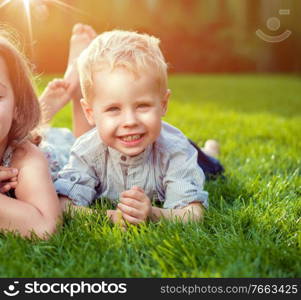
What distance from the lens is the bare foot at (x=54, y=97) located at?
2.48m

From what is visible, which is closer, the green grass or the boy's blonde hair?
the green grass

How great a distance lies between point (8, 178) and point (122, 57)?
0.52 meters

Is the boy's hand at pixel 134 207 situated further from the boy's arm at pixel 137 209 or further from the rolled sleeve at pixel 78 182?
the rolled sleeve at pixel 78 182

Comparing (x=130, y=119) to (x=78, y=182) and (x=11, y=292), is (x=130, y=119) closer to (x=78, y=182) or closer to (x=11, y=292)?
(x=78, y=182)

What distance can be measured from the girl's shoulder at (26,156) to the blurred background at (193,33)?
258 inches

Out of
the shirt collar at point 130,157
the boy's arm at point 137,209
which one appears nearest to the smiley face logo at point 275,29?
the shirt collar at point 130,157

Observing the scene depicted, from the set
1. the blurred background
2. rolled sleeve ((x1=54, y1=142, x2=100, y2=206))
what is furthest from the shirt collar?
the blurred background

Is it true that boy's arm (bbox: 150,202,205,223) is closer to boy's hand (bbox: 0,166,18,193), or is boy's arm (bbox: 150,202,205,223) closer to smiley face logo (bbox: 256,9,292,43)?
boy's hand (bbox: 0,166,18,193)

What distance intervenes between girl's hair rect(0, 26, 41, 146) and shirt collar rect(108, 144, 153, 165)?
29cm

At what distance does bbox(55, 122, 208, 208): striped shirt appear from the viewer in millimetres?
1802

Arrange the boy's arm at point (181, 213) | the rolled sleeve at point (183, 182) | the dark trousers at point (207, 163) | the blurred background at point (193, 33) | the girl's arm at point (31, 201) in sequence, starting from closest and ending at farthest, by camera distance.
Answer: the girl's arm at point (31, 201) < the boy's arm at point (181, 213) < the rolled sleeve at point (183, 182) < the dark trousers at point (207, 163) < the blurred background at point (193, 33)

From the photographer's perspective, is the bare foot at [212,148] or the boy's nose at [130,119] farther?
the bare foot at [212,148]

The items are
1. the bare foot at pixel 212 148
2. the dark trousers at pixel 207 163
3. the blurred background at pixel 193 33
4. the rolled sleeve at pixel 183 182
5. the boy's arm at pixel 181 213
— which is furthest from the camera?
the blurred background at pixel 193 33

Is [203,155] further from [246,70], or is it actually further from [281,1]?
[246,70]
